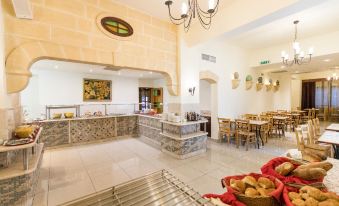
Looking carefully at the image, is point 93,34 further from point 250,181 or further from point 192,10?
point 250,181

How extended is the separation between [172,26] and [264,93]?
645 centimetres

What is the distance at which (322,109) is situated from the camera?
11.0m

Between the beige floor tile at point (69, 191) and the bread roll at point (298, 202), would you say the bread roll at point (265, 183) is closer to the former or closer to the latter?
the bread roll at point (298, 202)

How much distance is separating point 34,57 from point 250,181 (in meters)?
3.38

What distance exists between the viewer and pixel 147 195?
1.00m

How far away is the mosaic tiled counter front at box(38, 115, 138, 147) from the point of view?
16.4 ft

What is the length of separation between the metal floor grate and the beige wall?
2676 mm

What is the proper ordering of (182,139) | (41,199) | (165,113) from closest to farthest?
(41,199)
(182,139)
(165,113)

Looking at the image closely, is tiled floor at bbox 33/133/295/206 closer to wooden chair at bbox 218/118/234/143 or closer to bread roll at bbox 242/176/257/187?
wooden chair at bbox 218/118/234/143

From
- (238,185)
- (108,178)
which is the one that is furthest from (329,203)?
(108,178)

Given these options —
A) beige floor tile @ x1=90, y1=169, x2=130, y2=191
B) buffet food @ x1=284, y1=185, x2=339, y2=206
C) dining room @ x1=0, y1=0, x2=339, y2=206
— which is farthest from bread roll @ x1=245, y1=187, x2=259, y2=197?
beige floor tile @ x1=90, y1=169, x2=130, y2=191

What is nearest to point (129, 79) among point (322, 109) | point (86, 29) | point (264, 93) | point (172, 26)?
point (172, 26)

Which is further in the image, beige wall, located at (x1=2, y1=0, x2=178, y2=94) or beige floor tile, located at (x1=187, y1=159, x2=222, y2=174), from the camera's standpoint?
beige floor tile, located at (x1=187, y1=159, x2=222, y2=174)

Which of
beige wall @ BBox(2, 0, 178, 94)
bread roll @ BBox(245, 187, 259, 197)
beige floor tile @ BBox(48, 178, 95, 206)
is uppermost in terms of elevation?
beige wall @ BBox(2, 0, 178, 94)
